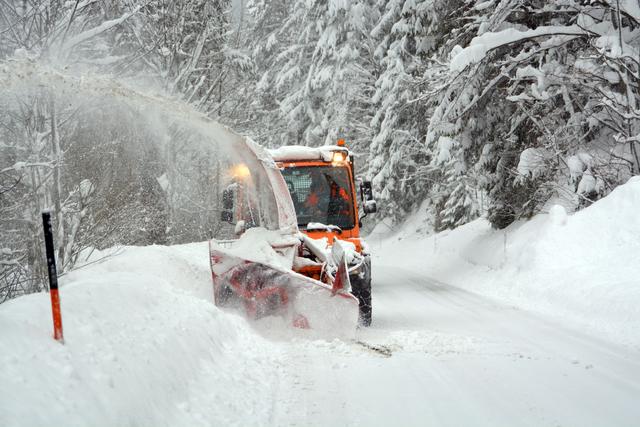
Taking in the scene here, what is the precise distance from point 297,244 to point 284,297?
1.02 m

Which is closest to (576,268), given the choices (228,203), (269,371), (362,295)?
(362,295)

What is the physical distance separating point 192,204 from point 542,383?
14.1m

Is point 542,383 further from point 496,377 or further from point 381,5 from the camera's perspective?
point 381,5

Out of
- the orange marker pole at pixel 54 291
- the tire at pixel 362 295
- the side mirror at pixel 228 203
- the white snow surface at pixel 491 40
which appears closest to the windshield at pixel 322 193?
the side mirror at pixel 228 203

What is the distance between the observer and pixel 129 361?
150 inches

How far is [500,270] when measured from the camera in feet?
38.6

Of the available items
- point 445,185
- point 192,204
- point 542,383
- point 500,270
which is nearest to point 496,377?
point 542,383

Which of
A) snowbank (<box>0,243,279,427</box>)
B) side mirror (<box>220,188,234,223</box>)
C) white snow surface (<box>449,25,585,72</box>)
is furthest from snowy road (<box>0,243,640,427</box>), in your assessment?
white snow surface (<box>449,25,585,72</box>)

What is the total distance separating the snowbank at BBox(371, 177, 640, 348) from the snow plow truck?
2921mm

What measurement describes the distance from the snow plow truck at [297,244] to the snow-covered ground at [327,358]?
35 cm

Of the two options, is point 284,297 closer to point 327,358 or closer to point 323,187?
point 327,358

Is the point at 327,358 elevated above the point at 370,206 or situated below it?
below

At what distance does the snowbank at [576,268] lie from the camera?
714 cm

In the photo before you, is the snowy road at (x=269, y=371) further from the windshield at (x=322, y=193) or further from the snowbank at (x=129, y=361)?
the windshield at (x=322, y=193)
